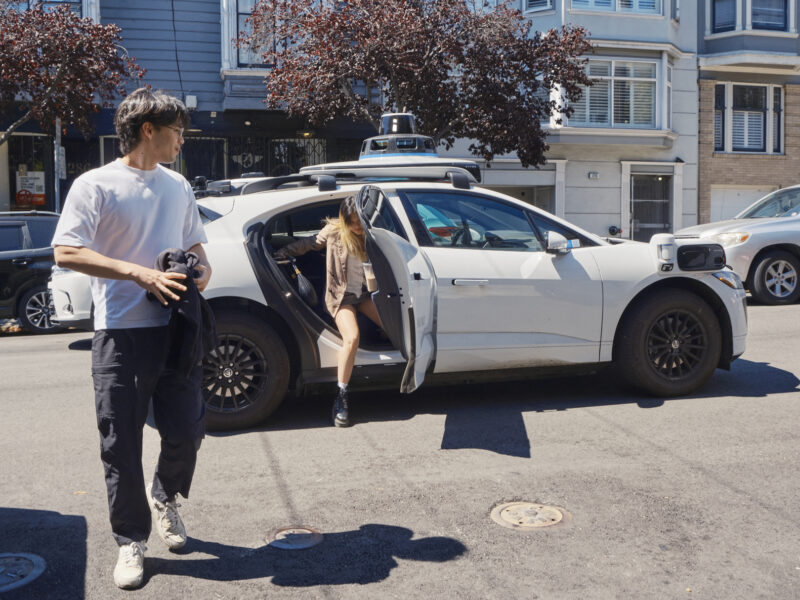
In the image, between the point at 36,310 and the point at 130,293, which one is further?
the point at 36,310

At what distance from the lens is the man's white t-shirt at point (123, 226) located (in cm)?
342

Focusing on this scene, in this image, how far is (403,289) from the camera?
556cm

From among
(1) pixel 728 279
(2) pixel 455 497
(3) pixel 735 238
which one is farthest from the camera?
(3) pixel 735 238

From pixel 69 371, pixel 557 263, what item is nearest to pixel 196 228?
pixel 557 263

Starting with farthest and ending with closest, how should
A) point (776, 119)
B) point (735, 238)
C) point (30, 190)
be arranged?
point (776, 119), point (30, 190), point (735, 238)

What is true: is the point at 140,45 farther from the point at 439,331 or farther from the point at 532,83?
the point at 439,331

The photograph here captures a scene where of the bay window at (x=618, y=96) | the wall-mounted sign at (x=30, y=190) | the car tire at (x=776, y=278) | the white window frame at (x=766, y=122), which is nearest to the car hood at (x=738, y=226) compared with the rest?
the car tire at (x=776, y=278)

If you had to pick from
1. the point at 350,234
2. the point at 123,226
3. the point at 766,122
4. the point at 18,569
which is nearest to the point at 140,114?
the point at 123,226

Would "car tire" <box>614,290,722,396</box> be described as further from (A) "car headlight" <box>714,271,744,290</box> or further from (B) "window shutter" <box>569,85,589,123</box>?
(B) "window shutter" <box>569,85,589,123</box>

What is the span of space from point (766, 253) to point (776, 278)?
389mm

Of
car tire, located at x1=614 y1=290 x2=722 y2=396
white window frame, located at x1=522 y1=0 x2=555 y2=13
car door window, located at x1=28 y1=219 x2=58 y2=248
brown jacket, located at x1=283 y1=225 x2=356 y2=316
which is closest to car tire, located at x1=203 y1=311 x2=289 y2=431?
brown jacket, located at x1=283 y1=225 x2=356 y2=316

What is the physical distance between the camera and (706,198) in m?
23.7

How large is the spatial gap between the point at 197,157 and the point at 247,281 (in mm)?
13754

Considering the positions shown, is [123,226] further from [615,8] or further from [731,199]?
[731,199]
